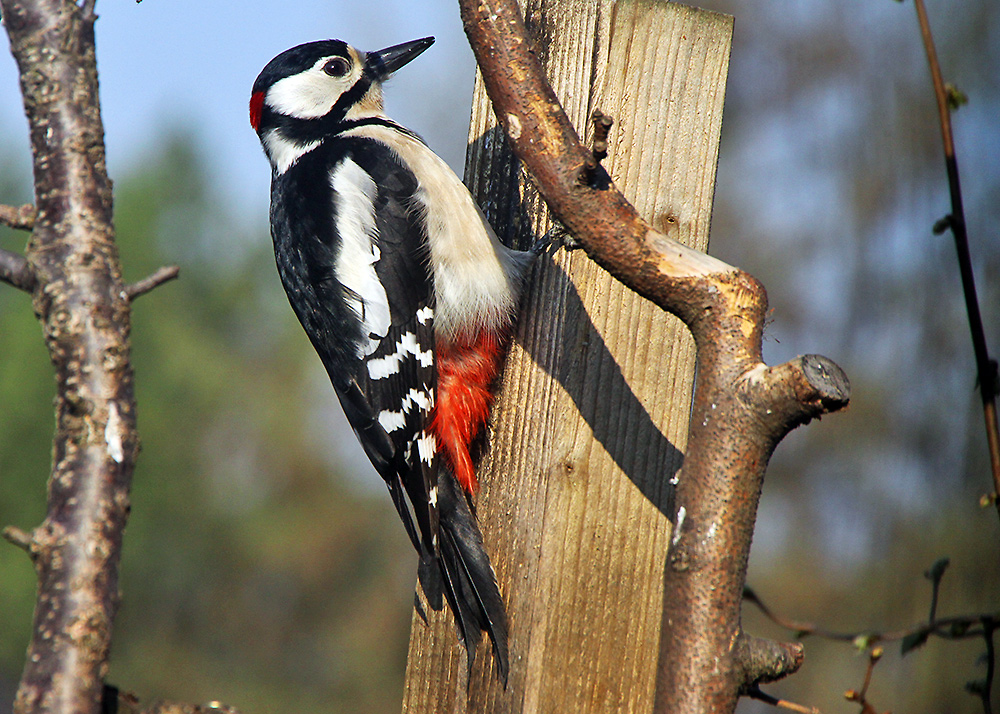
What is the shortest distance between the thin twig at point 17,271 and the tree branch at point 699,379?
0.65 meters

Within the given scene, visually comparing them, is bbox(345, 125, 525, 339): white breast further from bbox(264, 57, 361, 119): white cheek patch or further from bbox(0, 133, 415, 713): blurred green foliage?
bbox(0, 133, 415, 713): blurred green foliage

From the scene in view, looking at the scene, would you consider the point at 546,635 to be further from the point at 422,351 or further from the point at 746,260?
the point at 746,260

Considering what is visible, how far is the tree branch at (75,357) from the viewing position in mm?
920

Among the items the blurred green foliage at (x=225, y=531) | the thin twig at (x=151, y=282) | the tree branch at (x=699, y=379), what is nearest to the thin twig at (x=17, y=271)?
the thin twig at (x=151, y=282)

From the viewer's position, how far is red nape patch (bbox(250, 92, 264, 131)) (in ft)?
8.61

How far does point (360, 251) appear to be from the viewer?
7.02 ft

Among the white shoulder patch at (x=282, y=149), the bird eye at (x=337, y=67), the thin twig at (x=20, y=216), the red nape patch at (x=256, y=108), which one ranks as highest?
the bird eye at (x=337, y=67)

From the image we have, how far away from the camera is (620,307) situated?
1.68 metres

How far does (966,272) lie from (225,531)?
15710 millimetres

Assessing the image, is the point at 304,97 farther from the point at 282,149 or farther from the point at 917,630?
the point at 917,630

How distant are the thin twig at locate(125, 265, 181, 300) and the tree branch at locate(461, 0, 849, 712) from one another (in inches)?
19.9

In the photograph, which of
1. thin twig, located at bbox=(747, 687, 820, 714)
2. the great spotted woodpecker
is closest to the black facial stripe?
the great spotted woodpecker

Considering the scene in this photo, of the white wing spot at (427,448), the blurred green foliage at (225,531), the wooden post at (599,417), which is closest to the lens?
the wooden post at (599,417)

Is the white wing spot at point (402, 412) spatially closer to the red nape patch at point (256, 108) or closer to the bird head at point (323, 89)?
the bird head at point (323, 89)
